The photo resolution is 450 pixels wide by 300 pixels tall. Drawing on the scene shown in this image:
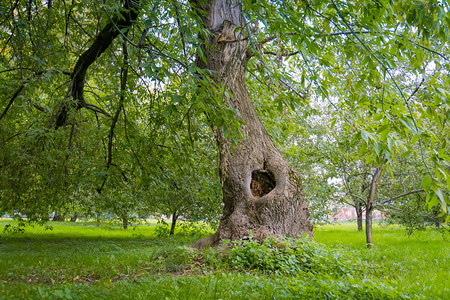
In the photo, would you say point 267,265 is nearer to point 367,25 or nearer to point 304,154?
point 367,25

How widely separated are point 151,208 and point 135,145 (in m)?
3.19

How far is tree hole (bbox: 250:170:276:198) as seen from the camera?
21.9 ft

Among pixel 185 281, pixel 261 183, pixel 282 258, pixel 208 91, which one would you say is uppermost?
pixel 208 91

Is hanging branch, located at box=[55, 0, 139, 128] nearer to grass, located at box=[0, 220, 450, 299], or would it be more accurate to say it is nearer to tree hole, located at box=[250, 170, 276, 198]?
grass, located at box=[0, 220, 450, 299]

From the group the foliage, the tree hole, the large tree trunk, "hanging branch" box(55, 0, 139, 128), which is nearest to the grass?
the foliage

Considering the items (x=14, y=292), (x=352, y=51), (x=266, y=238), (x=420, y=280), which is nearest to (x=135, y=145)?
(x=266, y=238)

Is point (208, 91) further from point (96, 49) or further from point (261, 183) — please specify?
point (96, 49)

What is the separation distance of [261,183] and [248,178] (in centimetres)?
47

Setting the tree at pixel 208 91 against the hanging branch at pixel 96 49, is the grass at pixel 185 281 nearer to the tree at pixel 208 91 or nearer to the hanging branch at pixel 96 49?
the tree at pixel 208 91

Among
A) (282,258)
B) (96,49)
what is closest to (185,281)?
(282,258)

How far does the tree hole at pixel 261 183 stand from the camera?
21.9 feet

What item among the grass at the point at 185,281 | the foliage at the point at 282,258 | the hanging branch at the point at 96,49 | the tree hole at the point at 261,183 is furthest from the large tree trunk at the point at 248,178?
the hanging branch at the point at 96,49

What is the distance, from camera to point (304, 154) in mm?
11141

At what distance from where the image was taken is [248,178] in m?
6.40
